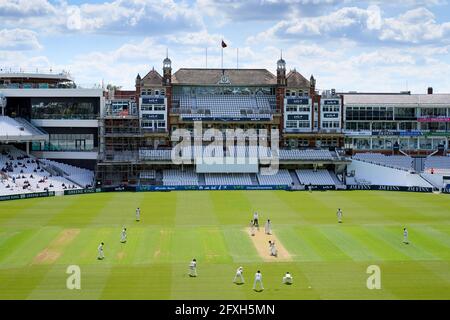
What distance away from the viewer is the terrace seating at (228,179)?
67000 millimetres

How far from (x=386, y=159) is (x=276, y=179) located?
14.9 m

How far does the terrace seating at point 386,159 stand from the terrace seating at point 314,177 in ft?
18.5

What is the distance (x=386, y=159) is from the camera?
247 feet

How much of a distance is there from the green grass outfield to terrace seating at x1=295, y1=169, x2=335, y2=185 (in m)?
9.26

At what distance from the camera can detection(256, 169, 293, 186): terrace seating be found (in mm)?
67562

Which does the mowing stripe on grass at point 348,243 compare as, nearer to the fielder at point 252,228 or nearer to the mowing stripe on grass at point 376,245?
the mowing stripe on grass at point 376,245

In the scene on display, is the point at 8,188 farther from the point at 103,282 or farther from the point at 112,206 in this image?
the point at 103,282

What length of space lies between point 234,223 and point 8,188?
2381 centimetres

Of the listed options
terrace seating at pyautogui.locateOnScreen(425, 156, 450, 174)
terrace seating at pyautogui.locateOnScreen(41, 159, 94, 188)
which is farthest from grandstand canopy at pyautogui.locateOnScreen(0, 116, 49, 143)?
terrace seating at pyautogui.locateOnScreen(425, 156, 450, 174)

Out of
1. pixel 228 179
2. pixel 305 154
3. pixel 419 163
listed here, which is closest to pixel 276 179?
pixel 228 179

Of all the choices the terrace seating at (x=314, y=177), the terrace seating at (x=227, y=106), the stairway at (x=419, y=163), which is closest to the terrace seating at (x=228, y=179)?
the terrace seating at (x=314, y=177)

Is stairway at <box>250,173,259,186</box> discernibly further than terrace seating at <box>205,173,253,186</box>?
Yes

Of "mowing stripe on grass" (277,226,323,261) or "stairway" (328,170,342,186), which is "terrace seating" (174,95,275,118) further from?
"mowing stripe on grass" (277,226,323,261)
